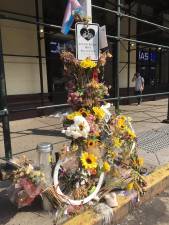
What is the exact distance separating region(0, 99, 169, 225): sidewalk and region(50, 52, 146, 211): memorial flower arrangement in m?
0.36

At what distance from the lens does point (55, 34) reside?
29.5 feet

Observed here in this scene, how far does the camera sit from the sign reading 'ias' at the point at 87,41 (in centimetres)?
333

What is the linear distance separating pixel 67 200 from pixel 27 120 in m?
5.32

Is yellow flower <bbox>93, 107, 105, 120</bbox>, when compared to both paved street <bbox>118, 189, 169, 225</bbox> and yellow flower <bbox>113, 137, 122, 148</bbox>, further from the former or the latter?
paved street <bbox>118, 189, 169, 225</bbox>

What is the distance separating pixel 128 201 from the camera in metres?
3.04

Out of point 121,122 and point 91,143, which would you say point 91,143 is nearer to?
point 91,143

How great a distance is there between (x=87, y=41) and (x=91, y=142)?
4.66 feet

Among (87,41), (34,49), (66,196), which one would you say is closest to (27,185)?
(66,196)

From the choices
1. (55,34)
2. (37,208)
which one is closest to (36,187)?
(37,208)

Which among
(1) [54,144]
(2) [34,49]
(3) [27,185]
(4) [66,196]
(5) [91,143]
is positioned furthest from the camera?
(2) [34,49]

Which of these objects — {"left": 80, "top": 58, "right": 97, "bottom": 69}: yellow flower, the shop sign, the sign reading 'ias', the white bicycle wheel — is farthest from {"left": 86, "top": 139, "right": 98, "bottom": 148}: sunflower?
the shop sign

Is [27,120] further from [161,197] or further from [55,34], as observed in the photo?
[161,197]

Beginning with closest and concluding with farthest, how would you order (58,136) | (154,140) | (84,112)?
1. (84,112)
2. (154,140)
3. (58,136)

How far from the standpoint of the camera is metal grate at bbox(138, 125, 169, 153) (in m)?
5.08
